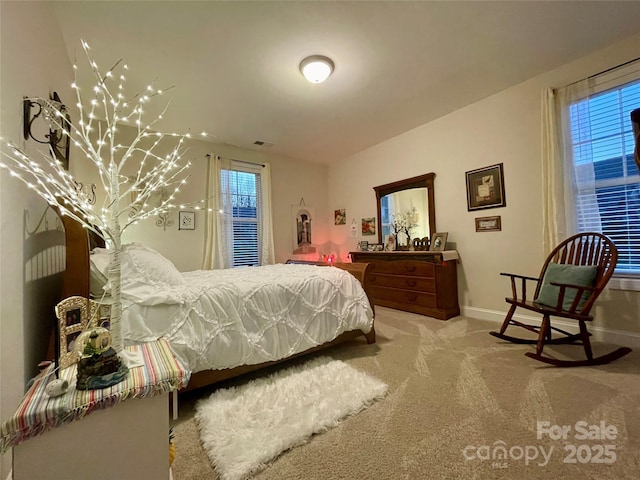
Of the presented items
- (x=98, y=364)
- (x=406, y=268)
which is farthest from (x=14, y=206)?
(x=406, y=268)

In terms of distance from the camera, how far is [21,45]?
4.18 ft

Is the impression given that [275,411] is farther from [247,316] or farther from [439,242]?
[439,242]

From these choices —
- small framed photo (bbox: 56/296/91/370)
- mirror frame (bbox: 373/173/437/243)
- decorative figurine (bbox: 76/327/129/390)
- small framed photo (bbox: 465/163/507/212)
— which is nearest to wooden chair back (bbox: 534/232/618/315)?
small framed photo (bbox: 465/163/507/212)

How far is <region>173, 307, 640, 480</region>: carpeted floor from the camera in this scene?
111 centimetres

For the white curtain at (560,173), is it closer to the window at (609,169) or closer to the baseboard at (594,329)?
the window at (609,169)

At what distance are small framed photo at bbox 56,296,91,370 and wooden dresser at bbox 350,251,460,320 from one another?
8.06ft

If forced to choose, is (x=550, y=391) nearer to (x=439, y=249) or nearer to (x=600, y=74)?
(x=439, y=249)

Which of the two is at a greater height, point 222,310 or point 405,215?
point 405,215

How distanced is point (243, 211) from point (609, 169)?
444 cm

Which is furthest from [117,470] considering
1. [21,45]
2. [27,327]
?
[21,45]

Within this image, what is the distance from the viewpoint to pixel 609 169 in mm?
2395

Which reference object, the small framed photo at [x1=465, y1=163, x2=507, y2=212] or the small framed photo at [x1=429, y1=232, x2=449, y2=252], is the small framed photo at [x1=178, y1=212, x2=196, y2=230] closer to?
the small framed photo at [x1=429, y1=232, x2=449, y2=252]

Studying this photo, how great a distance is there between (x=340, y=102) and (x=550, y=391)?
3.21 m

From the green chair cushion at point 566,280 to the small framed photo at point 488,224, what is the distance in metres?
0.78
